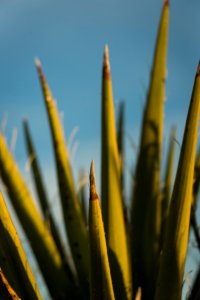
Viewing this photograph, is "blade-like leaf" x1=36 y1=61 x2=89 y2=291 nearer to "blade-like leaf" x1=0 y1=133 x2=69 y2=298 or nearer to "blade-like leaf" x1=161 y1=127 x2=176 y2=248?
"blade-like leaf" x1=0 y1=133 x2=69 y2=298

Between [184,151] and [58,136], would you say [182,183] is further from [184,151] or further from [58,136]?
[58,136]

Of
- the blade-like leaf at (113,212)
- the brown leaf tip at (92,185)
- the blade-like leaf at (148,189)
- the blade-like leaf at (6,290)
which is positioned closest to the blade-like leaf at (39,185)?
the blade-like leaf at (148,189)

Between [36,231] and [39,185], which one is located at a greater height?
[39,185]

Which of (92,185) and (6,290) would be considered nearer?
(92,185)

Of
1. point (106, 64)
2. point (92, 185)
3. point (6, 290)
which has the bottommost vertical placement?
point (6, 290)

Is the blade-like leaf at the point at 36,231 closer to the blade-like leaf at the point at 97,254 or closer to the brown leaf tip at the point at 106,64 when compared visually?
the brown leaf tip at the point at 106,64

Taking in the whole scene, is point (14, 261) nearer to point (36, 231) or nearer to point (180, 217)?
point (180, 217)

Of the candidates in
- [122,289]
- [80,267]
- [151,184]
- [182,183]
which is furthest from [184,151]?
[80,267]

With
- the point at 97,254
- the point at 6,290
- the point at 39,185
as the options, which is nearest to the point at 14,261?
the point at 6,290
